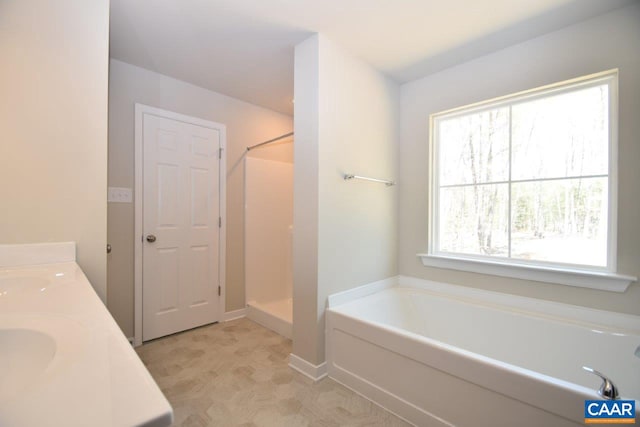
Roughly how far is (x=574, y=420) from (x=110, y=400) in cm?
150

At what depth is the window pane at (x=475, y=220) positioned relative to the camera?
7.00 feet

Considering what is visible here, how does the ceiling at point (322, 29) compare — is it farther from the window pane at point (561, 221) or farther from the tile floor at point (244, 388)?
the tile floor at point (244, 388)

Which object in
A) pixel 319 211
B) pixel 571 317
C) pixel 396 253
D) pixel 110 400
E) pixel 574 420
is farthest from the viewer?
pixel 396 253

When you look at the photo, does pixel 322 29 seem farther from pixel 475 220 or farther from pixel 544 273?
pixel 544 273

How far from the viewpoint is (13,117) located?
1.21 meters

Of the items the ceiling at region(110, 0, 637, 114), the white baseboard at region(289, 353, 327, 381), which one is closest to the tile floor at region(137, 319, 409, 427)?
the white baseboard at region(289, 353, 327, 381)

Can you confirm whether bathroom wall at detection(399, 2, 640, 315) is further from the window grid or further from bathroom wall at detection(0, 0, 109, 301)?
bathroom wall at detection(0, 0, 109, 301)

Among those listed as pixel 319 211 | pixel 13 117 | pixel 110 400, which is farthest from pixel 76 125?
pixel 110 400

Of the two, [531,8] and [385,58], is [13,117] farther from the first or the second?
[531,8]

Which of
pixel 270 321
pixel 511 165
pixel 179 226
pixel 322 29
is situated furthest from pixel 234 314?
pixel 511 165

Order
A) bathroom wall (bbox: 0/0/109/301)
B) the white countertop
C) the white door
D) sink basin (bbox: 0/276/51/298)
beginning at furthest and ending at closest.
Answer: the white door, bathroom wall (bbox: 0/0/109/301), sink basin (bbox: 0/276/51/298), the white countertop

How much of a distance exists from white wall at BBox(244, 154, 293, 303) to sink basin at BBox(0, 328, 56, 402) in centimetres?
239

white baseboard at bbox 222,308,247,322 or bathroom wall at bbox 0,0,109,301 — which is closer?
bathroom wall at bbox 0,0,109,301

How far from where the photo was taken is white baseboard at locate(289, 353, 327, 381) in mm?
1906
